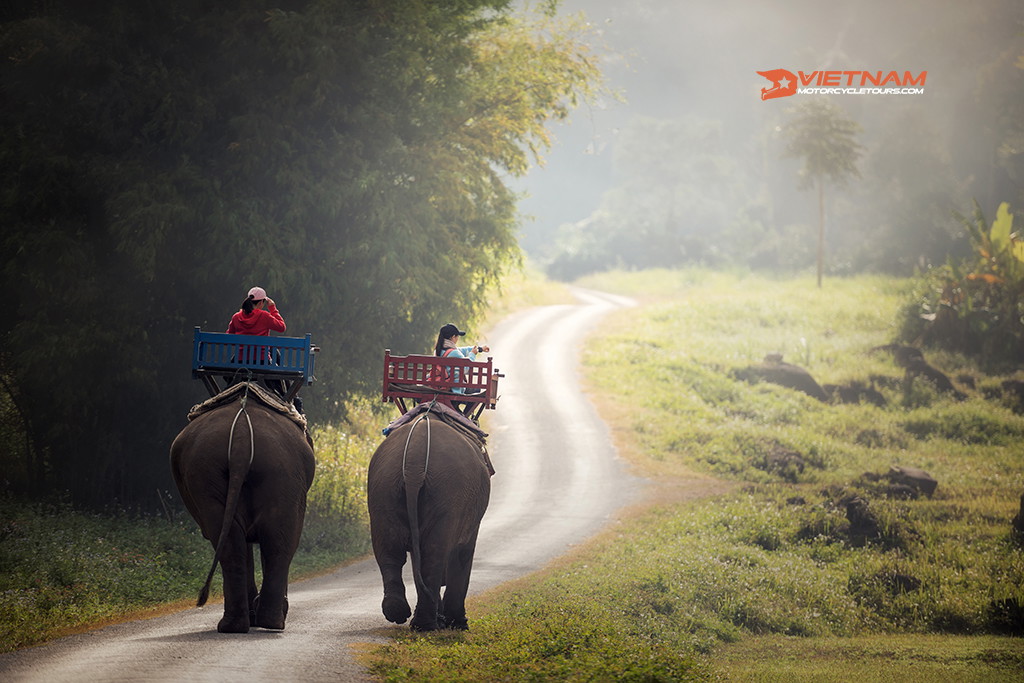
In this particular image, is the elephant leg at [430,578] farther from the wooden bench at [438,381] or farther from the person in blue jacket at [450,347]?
the person in blue jacket at [450,347]

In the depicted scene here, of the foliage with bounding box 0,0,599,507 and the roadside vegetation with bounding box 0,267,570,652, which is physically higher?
the foliage with bounding box 0,0,599,507

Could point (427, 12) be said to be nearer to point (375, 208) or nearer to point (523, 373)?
point (375, 208)

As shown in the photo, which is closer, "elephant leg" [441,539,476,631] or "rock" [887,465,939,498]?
"elephant leg" [441,539,476,631]

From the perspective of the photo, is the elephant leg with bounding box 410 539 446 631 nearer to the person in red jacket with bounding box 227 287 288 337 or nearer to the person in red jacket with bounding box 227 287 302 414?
the person in red jacket with bounding box 227 287 302 414

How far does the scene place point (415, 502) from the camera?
10.6 metres

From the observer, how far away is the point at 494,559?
20312 millimetres

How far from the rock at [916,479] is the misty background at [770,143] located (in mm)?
20226

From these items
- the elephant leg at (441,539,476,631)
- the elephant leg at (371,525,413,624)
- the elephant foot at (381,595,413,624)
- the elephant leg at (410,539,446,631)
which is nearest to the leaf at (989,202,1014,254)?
the elephant leg at (441,539,476,631)

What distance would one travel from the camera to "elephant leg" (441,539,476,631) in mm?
11352

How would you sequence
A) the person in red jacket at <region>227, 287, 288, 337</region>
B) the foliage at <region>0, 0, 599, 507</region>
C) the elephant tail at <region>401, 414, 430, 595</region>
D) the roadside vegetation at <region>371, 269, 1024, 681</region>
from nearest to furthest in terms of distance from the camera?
the elephant tail at <region>401, 414, 430, 595</region> < the person in red jacket at <region>227, 287, 288, 337</region> < the roadside vegetation at <region>371, 269, 1024, 681</region> < the foliage at <region>0, 0, 599, 507</region>

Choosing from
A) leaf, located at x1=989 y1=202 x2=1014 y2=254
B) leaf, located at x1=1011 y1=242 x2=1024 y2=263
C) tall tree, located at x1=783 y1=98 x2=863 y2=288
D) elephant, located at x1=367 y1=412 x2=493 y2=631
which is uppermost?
tall tree, located at x1=783 y1=98 x2=863 y2=288

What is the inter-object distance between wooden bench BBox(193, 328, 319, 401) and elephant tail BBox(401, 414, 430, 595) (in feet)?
5.54

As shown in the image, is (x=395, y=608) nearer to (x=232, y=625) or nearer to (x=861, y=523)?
(x=232, y=625)

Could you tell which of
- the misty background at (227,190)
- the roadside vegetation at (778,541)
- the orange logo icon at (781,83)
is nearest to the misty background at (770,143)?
the orange logo icon at (781,83)
